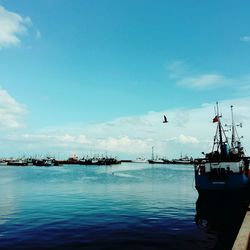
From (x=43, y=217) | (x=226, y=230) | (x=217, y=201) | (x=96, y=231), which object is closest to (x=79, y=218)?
(x=43, y=217)

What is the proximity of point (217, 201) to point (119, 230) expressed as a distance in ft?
67.7

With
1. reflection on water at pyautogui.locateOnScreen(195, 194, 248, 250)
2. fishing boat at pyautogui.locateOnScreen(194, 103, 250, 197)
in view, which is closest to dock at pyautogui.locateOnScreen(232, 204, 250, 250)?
reflection on water at pyautogui.locateOnScreen(195, 194, 248, 250)

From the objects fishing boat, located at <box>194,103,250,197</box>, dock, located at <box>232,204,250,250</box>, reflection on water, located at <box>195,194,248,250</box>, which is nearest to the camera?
dock, located at <box>232,204,250,250</box>

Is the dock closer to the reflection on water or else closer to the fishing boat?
the reflection on water

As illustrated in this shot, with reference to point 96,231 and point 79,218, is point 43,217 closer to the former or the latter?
point 79,218

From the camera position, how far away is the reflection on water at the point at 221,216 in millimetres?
26875

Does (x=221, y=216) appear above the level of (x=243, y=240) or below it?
below

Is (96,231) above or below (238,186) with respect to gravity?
below

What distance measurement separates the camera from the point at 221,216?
36406 millimetres

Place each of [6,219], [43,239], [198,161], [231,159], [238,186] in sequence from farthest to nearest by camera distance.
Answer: [198,161]
[231,159]
[238,186]
[6,219]
[43,239]

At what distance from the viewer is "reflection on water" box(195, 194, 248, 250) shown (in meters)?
26.9

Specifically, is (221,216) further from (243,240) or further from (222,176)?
(243,240)

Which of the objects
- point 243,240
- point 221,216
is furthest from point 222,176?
point 243,240

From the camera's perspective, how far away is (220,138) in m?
53.2
